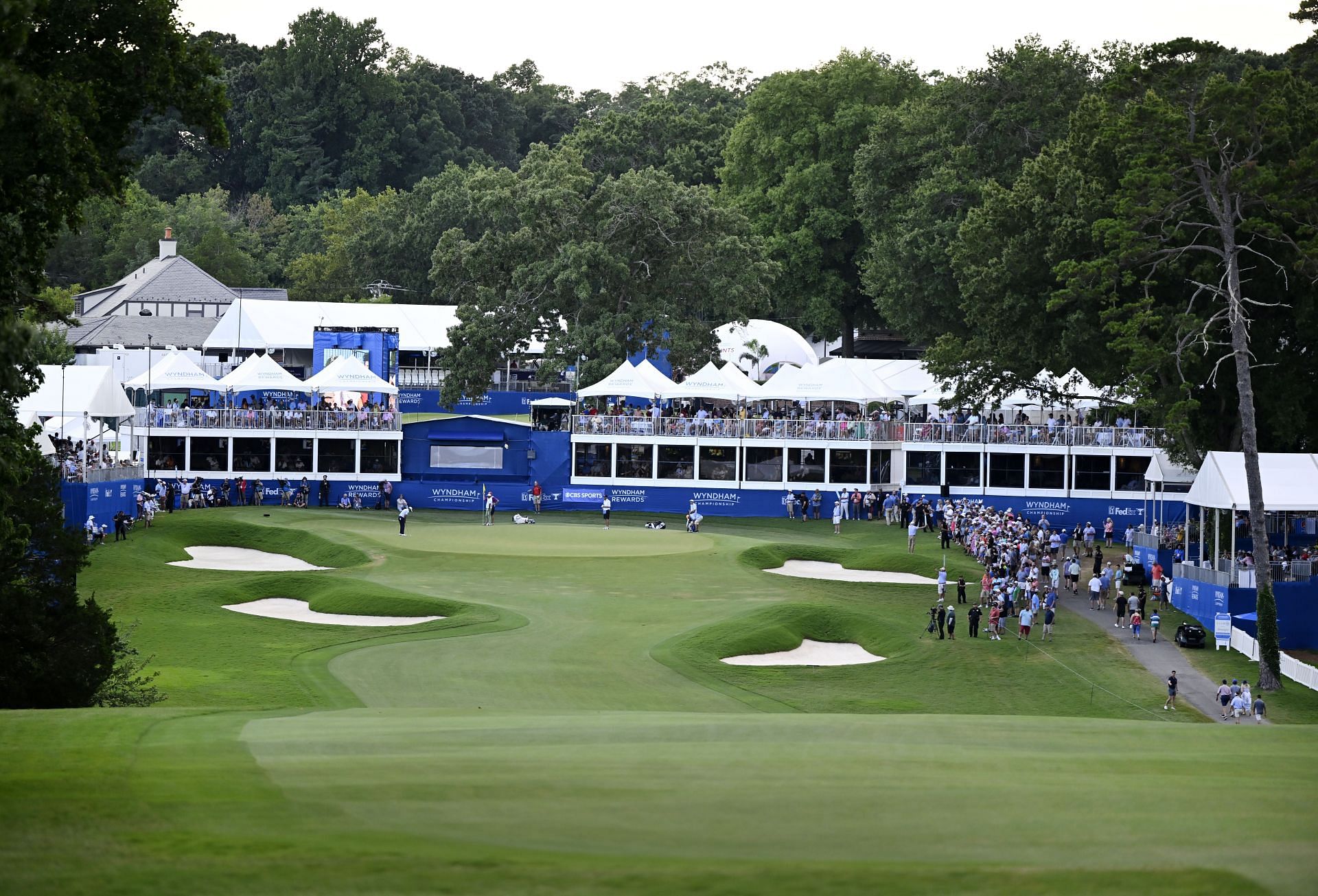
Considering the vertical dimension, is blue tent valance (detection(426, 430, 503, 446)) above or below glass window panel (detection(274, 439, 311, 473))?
above

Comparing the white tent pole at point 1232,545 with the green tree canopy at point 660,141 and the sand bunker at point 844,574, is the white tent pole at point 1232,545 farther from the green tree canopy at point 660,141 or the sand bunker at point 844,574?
the green tree canopy at point 660,141

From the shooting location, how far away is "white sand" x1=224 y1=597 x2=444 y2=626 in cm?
3950

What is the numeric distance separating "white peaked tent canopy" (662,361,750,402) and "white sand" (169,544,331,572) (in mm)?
22313

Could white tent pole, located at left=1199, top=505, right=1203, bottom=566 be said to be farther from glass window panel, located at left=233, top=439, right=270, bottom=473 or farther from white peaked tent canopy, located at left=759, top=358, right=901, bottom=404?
glass window panel, located at left=233, top=439, right=270, bottom=473

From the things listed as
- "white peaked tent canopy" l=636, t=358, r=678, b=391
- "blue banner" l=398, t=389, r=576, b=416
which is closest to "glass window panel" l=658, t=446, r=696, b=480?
"white peaked tent canopy" l=636, t=358, r=678, b=391

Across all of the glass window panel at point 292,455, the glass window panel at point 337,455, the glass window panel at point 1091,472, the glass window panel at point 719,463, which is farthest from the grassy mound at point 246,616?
the glass window panel at point 1091,472

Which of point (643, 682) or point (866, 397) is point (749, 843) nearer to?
point (643, 682)

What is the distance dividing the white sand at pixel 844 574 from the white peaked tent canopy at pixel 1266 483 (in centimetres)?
844

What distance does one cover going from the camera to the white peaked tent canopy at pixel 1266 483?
41531mm

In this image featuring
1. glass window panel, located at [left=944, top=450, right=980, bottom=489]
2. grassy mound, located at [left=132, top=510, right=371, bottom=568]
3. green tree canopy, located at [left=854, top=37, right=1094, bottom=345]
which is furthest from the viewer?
green tree canopy, located at [left=854, top=37, right=1094, bottom=345]

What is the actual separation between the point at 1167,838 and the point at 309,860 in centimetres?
707

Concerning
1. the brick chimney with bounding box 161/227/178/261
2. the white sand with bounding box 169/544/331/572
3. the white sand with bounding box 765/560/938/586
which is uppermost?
the brick chimney with bounding box 161/227/178/261

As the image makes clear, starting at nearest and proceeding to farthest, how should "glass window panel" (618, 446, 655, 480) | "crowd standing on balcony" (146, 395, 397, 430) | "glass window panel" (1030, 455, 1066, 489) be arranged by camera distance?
"crowd standing on balcony" (146, 395, 397, 430), "glass window panel" (1030, 455, 1066, 489), "glass window panel" (618, 446, 655, 480)

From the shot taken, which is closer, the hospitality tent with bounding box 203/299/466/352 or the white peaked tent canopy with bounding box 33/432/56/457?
the white peaked tent canopy with bounding box 33/432/56/457
